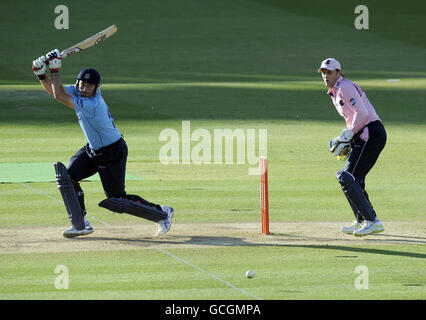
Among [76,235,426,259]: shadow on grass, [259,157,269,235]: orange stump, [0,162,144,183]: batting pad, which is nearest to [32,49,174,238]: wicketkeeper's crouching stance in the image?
[76,235,426,259]: shadow on grass

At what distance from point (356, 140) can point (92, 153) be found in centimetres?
336

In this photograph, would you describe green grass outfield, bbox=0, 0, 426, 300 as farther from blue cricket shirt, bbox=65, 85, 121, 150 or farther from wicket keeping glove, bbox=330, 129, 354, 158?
blue cricket shirt, bbox=65, 85, 121, 150

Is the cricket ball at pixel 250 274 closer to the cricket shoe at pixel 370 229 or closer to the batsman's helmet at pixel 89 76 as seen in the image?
the cricket shoe at pixel 370 229

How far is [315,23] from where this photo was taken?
52.5 m

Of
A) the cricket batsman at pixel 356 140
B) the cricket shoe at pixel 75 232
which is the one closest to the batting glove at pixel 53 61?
the cricket shoe at pixel 75 232

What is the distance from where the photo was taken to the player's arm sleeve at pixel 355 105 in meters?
11.7

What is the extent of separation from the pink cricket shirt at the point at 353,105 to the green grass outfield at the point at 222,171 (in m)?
1.45

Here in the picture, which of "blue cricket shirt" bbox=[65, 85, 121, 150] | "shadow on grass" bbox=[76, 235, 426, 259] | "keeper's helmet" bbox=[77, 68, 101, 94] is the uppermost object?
"keeper's helmet" bbox=[77, 68, 101, 94]

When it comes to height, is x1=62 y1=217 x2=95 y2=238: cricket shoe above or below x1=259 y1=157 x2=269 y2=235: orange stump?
below

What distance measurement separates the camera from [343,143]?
11961 millimetres

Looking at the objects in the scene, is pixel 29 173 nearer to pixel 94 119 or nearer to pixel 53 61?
pixel 53 61

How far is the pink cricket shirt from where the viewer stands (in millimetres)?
11734

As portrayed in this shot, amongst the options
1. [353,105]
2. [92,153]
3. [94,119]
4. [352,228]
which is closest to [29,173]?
→ [92,153]

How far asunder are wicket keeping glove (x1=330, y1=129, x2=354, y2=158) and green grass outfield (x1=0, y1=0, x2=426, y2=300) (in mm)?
1083
